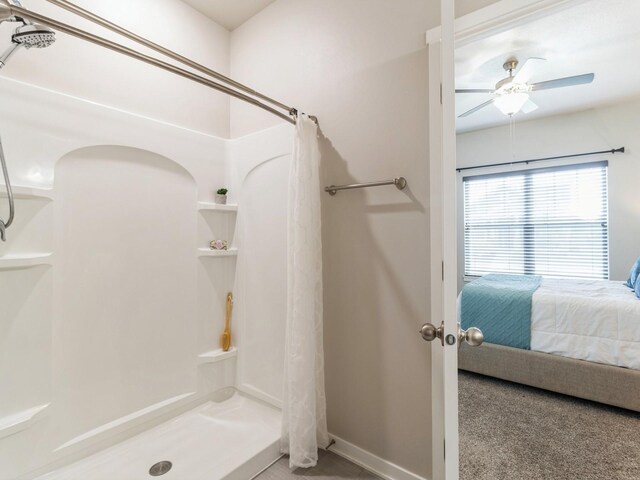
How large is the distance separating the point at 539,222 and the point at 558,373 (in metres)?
2.52

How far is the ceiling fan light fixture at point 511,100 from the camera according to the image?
2.64m

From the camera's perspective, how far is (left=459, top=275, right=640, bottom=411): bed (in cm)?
223

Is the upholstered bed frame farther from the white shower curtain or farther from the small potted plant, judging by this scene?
the small potted plant

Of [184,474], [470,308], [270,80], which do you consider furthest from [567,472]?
[270,80]

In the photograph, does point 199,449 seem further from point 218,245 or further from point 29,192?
point 29,192

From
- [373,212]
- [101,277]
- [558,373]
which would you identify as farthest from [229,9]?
[558,373]

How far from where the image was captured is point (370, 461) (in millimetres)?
1701

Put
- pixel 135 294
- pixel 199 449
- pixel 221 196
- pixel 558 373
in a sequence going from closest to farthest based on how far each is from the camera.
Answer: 1. pixel 199 449
2. pixel 135 294
3. pixel 221 196
4. pixel 558 373

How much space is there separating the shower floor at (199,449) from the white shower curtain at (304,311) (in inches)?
7.7

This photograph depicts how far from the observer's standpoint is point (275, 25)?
2.19 meters

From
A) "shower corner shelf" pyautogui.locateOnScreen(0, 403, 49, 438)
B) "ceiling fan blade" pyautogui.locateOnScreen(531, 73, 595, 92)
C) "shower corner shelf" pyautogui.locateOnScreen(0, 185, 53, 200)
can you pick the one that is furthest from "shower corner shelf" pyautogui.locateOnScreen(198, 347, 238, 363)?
"ceiling fan blade" pyautogui.locateOnScreen(531, 73, 595, 92)

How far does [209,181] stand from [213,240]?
17.1 inches

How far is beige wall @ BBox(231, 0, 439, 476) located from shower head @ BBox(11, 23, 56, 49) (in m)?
1.25

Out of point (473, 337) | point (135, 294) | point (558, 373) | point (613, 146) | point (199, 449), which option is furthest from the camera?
point (613, 146)
